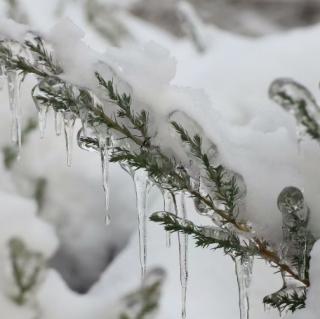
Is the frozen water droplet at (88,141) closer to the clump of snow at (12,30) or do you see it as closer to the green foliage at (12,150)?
the clump of snow at (12,30)

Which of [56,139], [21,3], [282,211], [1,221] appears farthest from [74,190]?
[282,211]

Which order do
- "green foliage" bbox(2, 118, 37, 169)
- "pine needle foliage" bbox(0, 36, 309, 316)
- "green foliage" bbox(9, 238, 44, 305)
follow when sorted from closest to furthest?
"pine needle foliage" bbox(0, 36, 309, 316) → "green foliage" bbox(9, 238, 44, 305) → "green foliage" bbox(2, 118, 37, 169)

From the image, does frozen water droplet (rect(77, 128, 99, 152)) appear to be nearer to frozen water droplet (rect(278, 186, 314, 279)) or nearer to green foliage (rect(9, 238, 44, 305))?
frozen water droplet (rect(278, 186, 314, 279))

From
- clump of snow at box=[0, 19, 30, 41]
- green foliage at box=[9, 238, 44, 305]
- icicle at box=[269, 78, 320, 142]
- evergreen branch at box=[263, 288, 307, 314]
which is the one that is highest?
clump of snow at box=[0, 19, 30, 41]

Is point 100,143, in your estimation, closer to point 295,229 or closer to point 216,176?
point 216,176

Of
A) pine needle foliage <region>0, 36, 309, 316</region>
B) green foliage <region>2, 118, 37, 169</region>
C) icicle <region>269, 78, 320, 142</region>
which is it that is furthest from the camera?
green foliage <region>2, 118, 37, 169</region>

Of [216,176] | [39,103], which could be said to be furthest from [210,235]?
[39,103]

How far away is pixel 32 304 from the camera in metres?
1.69

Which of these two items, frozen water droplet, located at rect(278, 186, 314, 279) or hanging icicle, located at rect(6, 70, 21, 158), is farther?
hanging icicle, located at rect(6, 70, 21, 158)

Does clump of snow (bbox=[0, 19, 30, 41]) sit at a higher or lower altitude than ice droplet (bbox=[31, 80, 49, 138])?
higher

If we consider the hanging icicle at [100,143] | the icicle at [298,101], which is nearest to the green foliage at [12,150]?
the hanging icicle at [100,143]

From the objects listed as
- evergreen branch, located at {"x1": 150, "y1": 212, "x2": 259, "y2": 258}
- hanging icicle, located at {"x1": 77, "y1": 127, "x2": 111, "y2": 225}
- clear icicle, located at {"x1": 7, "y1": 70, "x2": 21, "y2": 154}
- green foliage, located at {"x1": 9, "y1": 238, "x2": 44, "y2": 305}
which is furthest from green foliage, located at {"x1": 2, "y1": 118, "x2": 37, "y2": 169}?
evergreen branch, located at {"x1": 150, "y1": 212, "x2": 259, "y2": 258}

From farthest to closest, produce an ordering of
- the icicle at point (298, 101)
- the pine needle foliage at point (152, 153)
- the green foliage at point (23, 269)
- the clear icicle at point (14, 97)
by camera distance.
→ 1. the green foliage at point (23, 269)
2. the clear icicle at point (14, 97)
3. the pine needle foliage at point (152, 153)
4. the icicle at point (298, 101)

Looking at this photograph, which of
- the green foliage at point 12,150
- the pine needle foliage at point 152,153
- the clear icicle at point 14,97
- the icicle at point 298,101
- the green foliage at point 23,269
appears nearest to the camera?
the icicle at point 298,101
